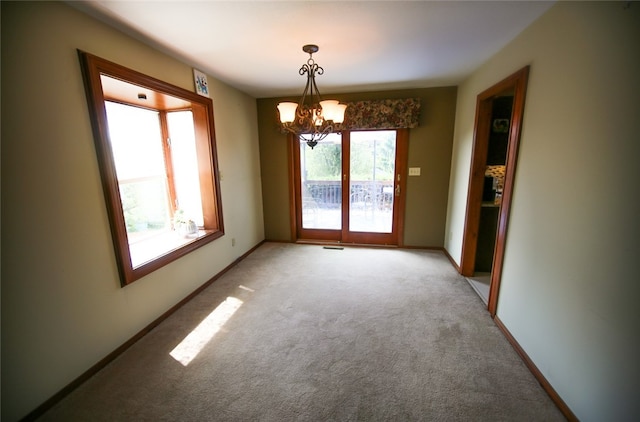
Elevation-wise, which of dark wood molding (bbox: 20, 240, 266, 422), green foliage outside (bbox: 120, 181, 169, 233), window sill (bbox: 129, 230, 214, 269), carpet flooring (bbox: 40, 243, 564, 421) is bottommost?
carpet flooring (bbox: 40, 243, 564, 421)

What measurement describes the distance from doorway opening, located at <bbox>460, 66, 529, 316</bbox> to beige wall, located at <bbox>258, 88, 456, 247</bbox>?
29.0 inches

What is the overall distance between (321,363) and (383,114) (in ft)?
10.3

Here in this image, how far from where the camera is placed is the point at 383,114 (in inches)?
141

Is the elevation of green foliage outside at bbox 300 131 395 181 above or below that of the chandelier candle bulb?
below

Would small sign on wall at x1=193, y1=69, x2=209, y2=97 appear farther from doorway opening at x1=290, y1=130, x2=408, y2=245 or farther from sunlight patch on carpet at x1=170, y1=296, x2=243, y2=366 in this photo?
sunlight patch on carpet at x1=170, y1=296, x2=243, y2=366

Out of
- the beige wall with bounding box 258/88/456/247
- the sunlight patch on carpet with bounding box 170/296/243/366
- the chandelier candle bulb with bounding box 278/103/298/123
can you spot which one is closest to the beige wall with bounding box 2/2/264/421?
the sunlight patch on carpet with bounding box 170/296/243/366

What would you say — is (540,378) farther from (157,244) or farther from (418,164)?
(157,244)

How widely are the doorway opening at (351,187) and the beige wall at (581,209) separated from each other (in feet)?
6.45

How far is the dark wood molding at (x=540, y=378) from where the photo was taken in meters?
1.41

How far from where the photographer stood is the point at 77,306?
164cm

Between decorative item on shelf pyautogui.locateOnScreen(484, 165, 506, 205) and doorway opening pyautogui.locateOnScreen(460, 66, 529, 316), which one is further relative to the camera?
decorative item on shelf pyautogui.locateOnScreen(484, 165, 506, 205)

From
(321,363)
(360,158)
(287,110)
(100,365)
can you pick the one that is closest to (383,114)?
(360,158)

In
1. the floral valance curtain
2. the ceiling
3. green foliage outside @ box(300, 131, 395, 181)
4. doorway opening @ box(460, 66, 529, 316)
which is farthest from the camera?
green foliage outside @ box(300, 131, 395, 181)

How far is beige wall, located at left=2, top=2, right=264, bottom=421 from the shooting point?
1.32m
